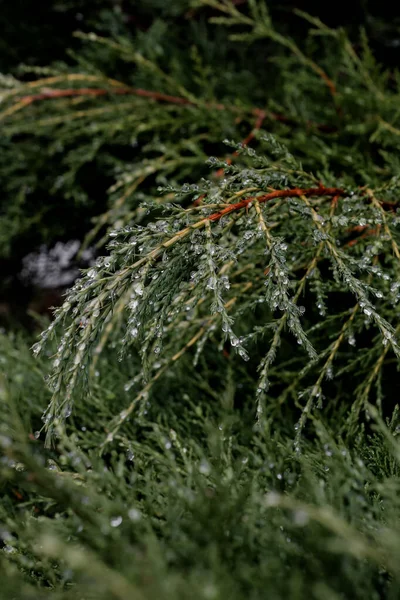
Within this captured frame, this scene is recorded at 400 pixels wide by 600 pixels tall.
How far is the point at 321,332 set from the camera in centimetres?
161

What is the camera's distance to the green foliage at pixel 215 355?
29.4 inches

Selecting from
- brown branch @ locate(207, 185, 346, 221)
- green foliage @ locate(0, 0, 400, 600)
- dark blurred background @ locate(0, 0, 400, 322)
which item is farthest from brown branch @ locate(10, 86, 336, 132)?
brown branch @ locate(207, 185, 346, 221)

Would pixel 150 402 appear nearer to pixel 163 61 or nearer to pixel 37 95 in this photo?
pixel 37 95

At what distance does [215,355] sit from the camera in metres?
1.65

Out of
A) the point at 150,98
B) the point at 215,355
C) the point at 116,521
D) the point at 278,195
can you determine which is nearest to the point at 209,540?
the point at 116,521

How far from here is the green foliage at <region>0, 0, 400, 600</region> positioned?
29.4 inches

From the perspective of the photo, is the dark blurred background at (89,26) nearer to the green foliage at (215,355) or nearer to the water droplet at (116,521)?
the green foliage at (215,355)

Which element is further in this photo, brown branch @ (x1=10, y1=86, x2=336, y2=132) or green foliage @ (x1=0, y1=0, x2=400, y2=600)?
brown branch @ (x1=10, y1=86, x2=336, y2=132)

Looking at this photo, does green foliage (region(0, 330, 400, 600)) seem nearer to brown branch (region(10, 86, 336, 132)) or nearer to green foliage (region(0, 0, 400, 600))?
green foliage (region(0, 0, 400, 600))

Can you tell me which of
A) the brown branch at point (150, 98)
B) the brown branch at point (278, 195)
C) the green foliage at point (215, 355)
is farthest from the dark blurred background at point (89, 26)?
the brown branch at point (278, 195)

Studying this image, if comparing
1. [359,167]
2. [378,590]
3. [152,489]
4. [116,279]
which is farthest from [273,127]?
[378,590]

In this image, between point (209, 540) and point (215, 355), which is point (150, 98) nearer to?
point (215, 355)

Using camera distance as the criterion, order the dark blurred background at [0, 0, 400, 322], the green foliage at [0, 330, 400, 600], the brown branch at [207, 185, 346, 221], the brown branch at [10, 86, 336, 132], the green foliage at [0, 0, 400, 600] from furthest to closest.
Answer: the dark blurred background at [0, 0, 400, 322], the brown branch at [10, 86, 336, 132], the brown branch at [207, 185, 346, 221], the green foliage at [0, 0, 400, 600], the green foliage at [0, 330, 400, 600]

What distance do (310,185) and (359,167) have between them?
18.4 inches
